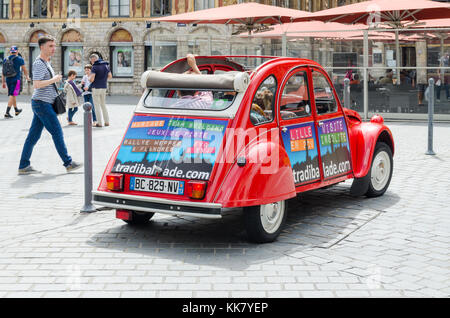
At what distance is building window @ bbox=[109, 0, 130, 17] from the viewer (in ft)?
133

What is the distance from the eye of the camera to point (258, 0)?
42.6m

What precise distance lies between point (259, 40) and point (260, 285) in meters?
16.0

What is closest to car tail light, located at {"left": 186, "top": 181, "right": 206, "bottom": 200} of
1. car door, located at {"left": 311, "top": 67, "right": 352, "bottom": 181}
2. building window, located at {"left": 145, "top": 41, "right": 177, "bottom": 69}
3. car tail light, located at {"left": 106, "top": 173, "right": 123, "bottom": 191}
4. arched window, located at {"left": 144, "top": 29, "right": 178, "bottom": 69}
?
car tail light, located at {"left": 106, "top": 173, "right": 123, "bottom": 191}

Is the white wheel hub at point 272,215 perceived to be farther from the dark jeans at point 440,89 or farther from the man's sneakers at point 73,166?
the dark jeans at point 440,89

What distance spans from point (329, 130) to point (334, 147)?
0.61 ft

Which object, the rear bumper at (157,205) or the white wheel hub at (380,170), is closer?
the rear bumper at (157,205)

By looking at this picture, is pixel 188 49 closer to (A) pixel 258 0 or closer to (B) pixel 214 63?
(B) pixel 214 63

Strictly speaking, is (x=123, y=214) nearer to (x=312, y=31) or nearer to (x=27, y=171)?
(x=27, y=171)

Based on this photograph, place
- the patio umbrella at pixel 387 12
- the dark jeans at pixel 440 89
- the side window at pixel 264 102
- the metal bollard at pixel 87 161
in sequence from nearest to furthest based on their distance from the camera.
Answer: the side window at pixel 264 102 < the metal bollard at pixel 87 161 < the dark jeans at pixel 440 89 < the patio umbrella at pixel 387 12

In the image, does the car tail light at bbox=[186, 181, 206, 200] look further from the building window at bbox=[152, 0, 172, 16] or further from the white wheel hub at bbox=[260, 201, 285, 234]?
the building window at bbox=[152, 0, 172, 16]

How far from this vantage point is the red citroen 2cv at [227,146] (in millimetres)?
6031

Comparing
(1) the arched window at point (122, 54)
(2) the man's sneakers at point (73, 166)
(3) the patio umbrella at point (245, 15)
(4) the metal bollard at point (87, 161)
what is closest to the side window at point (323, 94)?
(4) the metal bollard at point (87, 161)

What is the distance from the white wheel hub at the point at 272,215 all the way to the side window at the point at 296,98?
2.91 feet

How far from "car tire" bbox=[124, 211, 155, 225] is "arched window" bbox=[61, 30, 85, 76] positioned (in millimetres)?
35269
